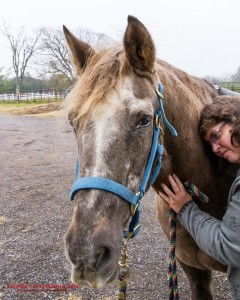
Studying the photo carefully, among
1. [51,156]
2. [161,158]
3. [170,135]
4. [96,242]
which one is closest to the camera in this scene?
[96,242]

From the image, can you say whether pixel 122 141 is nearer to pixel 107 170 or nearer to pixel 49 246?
pixel 107 170

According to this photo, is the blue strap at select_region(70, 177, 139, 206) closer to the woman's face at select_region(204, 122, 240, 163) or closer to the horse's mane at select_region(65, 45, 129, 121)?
the horse's mane at select_region(65, 45, 129, 121)

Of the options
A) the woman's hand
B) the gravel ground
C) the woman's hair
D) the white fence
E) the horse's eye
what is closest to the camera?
the horse's eye

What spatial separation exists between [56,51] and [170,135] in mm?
42608

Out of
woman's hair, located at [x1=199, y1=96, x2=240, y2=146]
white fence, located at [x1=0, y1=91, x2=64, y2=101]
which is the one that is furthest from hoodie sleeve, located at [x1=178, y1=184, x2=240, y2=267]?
white fence, located at [x1=0, y1=91, x2=64, y2=101]

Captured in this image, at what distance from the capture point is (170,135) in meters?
2.25

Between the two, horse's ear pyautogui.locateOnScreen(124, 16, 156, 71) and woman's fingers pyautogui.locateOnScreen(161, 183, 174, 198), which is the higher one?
horse's ear pyautogui.locateOnScreen(124, 16, 156, 71)

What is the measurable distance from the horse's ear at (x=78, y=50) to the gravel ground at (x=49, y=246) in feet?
1.50

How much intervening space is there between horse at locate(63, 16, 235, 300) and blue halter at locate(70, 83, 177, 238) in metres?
0.03

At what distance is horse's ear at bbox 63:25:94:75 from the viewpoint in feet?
7.65

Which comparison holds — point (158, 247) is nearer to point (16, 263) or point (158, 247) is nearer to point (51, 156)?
point (16, 263)

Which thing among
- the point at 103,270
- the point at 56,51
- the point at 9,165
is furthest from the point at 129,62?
the point at 56,51

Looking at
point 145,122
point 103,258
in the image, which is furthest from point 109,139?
point 103,258

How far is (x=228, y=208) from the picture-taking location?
204 centimetres
